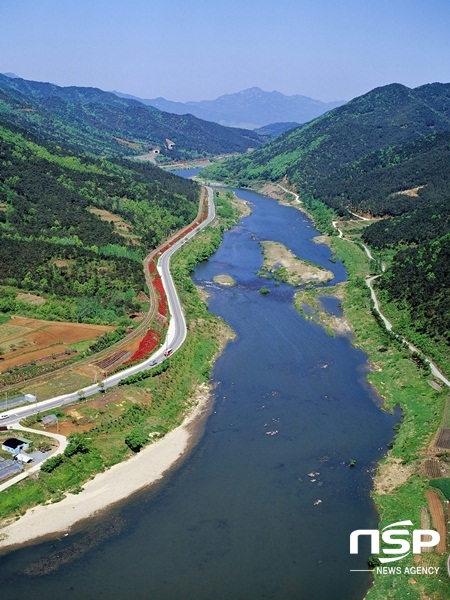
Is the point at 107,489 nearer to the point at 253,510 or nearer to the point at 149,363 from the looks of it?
the point at 253,510

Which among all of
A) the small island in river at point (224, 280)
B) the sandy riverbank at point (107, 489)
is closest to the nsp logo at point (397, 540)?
the sandy riverbank at point (107, 489)

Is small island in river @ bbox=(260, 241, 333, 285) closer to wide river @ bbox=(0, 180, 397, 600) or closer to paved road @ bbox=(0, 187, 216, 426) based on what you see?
paved road @ bbox=(0, 187, 216, 426)

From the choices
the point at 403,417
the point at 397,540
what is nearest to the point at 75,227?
the point at 403,417

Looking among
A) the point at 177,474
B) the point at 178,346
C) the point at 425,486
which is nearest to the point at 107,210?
the point at 178,346

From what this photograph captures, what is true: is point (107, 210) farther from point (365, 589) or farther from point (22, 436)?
point (365, 589)

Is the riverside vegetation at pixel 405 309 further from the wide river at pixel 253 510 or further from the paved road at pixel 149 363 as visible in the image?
the paved road at pixel 149 363

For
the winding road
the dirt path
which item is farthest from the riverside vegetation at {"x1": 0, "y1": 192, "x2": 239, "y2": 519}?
the dirt path
